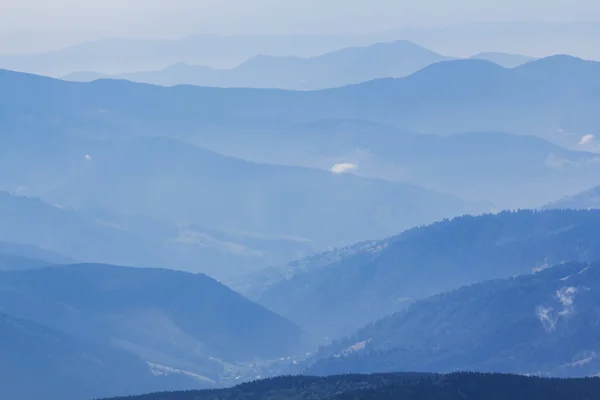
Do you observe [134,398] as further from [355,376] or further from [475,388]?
[475,388]

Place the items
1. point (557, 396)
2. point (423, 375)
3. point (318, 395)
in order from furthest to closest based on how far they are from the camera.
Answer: point (423, 375) < point (318, 395) < point (557, 396)

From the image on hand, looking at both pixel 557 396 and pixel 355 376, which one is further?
pixel 355 376

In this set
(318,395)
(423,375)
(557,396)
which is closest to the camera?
(557,396)

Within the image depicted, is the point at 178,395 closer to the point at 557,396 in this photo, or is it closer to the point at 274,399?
the point at 274,399

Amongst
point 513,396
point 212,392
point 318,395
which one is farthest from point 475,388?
point 212,392

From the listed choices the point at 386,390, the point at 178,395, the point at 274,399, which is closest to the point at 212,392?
the point at 178,395

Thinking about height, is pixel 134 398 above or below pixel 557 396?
below
